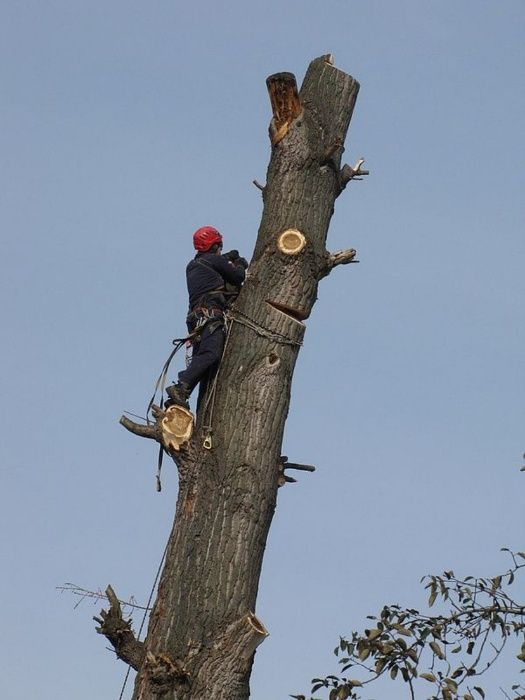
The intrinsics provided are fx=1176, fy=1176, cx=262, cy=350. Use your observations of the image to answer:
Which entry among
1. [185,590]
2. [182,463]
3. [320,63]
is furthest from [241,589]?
[320,63]

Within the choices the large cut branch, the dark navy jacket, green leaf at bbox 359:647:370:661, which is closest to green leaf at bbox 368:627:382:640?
green leaf at bbox 359:647:370:661

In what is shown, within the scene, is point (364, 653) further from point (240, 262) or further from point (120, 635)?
point (240, 262)

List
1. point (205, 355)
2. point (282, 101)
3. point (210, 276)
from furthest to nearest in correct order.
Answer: point (210, 276), point (282, 101), point (205, 355)

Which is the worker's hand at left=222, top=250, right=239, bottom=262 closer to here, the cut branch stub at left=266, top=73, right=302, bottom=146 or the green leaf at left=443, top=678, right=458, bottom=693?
the cut branch stub at left=266, top=73, right=302, bottom=146

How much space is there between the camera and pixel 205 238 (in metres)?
7.59

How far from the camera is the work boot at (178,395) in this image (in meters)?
6.40

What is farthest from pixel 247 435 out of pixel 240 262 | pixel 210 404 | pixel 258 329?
pixel 240 262

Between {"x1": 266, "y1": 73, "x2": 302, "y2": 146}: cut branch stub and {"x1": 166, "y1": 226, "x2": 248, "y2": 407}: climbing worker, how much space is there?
86 cm

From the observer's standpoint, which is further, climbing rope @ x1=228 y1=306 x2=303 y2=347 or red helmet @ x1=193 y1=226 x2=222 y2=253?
red helmet @ x1=193 y1=226 x2=222 y2=253

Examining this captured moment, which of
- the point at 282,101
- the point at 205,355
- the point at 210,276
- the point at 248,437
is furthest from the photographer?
the point at 210,276

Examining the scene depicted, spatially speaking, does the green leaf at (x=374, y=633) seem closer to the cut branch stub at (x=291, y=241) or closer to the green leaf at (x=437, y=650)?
the green leaf at (x=437, y=650)

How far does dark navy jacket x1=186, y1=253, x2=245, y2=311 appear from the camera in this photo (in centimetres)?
715

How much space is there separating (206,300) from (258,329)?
0.68 meters

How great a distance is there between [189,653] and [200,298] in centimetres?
232
